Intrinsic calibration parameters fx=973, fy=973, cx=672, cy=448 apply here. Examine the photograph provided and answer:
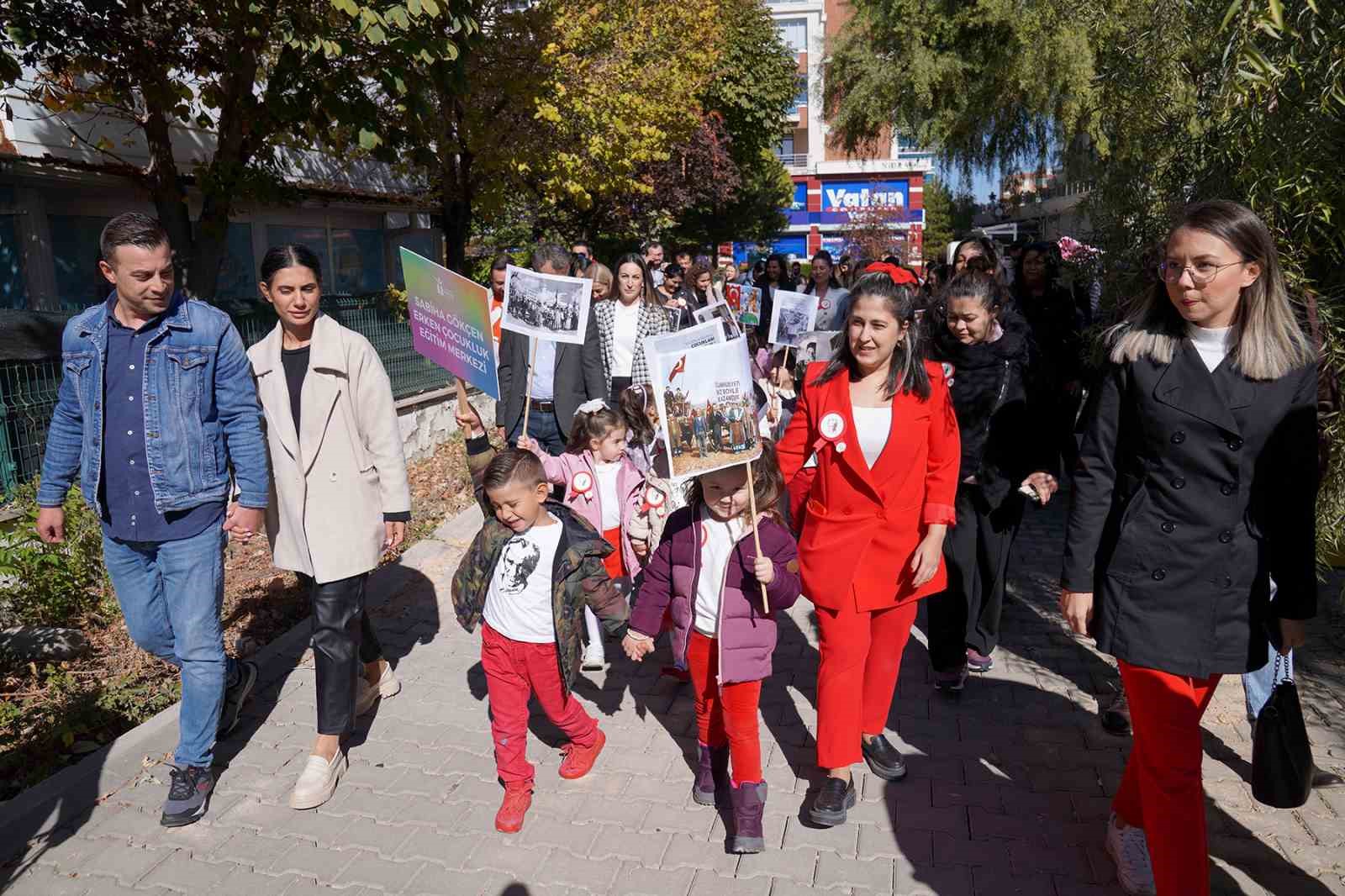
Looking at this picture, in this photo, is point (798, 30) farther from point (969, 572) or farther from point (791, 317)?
point (969, 572)

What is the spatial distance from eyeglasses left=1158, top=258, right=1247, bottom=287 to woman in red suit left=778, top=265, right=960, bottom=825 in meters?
0.98

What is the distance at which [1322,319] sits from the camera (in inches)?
139

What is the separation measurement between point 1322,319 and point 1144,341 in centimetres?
127

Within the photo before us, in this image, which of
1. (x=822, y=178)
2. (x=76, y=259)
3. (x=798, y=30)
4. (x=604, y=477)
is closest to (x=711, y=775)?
(x=604, y=477)

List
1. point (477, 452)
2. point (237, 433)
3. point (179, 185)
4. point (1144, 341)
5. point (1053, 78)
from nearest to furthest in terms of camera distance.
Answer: point (1144, 341)
point (237, 433)
point (477, 452)
point (179, 185)
point (1053, 78)

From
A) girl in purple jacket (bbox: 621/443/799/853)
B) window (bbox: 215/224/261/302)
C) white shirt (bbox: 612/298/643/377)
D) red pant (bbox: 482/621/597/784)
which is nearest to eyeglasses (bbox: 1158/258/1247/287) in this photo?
girl in purple jacket (bbox: 621/443/799/853)

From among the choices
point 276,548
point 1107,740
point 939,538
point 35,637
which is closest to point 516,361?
point 276,548

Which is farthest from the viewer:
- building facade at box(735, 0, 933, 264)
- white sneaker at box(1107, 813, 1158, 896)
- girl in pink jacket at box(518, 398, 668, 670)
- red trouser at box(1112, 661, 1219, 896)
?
building facade at box(735, 0, 933, 264)

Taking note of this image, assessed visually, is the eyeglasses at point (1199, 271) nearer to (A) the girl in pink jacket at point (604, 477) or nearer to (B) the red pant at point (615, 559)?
(A) the girl in pink jacket at point (604, 477)

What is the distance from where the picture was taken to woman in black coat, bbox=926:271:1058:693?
4.42 meters

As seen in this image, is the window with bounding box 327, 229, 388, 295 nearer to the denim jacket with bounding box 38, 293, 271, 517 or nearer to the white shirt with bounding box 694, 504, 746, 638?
the denim jacket with bounding box 38, 293, 271, 517

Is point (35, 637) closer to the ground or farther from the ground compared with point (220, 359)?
closer to the ground

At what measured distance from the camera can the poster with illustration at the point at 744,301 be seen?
10445 mm

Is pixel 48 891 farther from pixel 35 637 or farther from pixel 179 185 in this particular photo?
pixel 179 185
